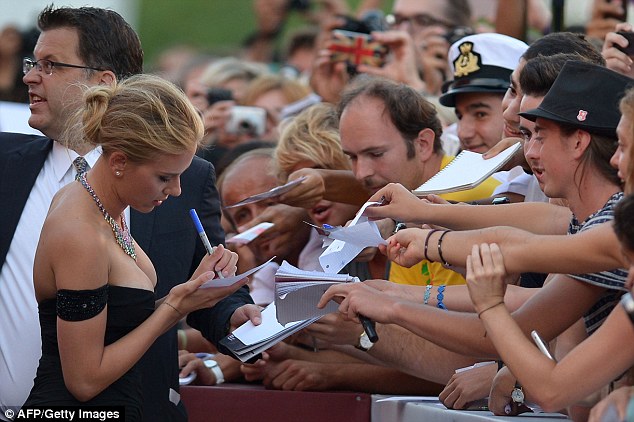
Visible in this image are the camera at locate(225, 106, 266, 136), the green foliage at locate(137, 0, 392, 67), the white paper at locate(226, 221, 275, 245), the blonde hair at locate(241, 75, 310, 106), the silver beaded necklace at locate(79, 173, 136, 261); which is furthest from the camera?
the green foliage at locate(137, 0, 392, 67)

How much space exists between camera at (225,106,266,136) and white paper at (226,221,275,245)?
2.25 m

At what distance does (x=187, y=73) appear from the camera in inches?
420

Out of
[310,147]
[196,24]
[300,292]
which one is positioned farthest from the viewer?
[196,24]

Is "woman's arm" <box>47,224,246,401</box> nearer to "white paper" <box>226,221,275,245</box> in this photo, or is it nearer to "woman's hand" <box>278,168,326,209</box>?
"white paper" <box>226,221,275,245</box>

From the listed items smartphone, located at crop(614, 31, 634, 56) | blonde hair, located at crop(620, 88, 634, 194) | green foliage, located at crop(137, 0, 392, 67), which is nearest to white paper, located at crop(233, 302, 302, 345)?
blonde hair, located at crop(620, 88, 634, 194)

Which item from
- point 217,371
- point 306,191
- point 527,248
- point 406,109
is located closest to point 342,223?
point 306,191

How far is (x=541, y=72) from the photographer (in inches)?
148

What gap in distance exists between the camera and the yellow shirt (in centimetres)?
446

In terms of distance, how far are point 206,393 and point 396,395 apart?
0.77 meters

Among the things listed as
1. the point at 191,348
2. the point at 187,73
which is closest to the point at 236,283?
the point at 191,348

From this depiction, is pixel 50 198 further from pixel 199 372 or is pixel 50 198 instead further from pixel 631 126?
pixel 631 126

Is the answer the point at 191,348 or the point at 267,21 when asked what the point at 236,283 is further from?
the point at 267,21

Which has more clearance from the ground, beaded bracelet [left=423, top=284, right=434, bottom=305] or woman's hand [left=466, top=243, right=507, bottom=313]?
woman's hand [left=466, top=243, right=507, bottom=313]

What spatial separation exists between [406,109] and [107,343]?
76.3 inches
